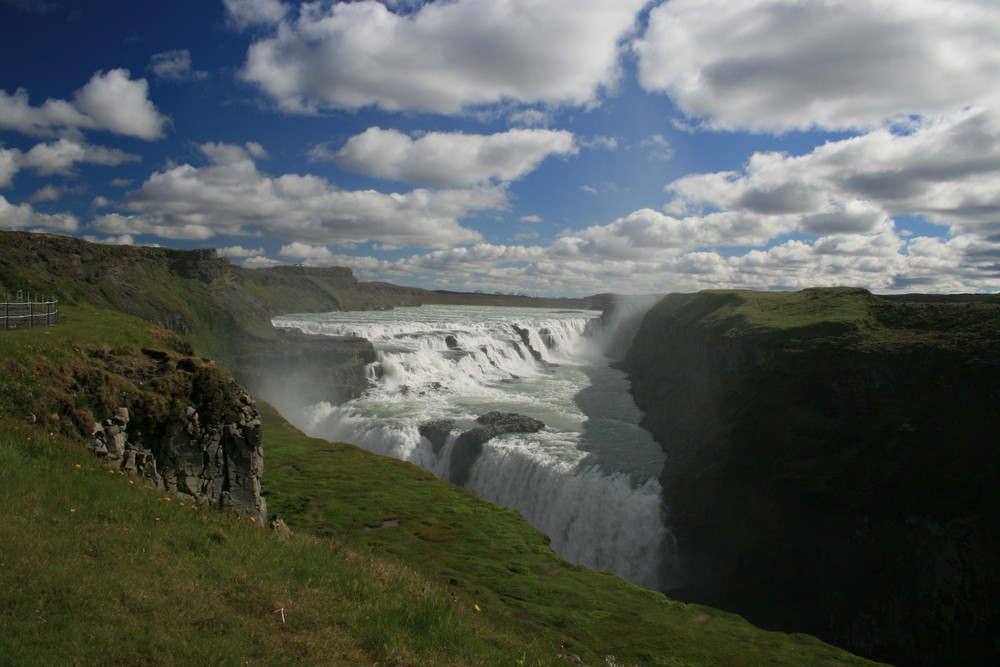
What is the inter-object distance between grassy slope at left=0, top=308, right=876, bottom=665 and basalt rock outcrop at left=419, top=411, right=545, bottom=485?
Result: 57.8ft

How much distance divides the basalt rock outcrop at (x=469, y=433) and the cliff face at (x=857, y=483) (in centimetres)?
1101

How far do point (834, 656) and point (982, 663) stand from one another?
18.2 feet

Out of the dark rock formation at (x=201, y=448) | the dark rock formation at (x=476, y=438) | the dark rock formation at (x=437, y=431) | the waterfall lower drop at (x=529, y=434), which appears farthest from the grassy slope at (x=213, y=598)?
the dark rock formation at (x=437, y=431)

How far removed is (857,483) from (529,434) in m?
19.7

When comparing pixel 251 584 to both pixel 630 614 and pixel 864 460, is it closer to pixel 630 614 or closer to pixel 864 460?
pixel 630 614

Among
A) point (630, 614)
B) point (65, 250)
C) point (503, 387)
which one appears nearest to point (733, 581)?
point (630, 614)

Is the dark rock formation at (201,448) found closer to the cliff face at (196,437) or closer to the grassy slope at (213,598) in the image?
the cliff face at (196,437)

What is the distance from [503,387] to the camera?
184 ft

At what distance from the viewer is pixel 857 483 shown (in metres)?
21.7

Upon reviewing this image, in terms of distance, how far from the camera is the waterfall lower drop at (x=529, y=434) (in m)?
28.0

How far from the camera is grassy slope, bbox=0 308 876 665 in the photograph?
546 centimetres

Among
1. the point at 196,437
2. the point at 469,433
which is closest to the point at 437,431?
the point at 469,433

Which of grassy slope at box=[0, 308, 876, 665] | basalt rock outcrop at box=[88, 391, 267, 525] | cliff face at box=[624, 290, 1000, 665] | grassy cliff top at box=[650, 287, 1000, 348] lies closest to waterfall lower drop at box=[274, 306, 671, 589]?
cliff face at box=[624, 290, 1000, 665]

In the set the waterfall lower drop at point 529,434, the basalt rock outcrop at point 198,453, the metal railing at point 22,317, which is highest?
the metal railing at point 22,317
